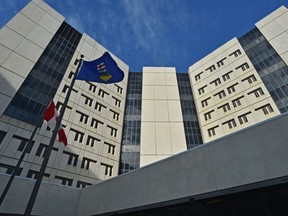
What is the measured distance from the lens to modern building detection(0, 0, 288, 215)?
8.27 m

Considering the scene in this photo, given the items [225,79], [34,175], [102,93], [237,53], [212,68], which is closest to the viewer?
[34,175]

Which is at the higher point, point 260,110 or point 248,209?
point 260,110

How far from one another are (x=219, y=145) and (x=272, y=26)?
40319 mm

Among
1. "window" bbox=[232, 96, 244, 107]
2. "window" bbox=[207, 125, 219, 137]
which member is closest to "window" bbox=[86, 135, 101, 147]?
"window" bbox=[207, 125, 219, 137]

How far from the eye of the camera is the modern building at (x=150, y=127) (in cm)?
827

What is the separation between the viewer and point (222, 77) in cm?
3838

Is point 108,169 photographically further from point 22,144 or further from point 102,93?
point 102,93

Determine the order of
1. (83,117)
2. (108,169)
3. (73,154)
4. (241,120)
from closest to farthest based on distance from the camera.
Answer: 1. (73,154)
2. (108,169)
3. (83,117)
4. (241,120)

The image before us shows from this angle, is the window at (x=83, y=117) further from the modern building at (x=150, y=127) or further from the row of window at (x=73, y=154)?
the row of window at (x=73, y=154)

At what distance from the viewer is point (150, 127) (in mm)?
35312

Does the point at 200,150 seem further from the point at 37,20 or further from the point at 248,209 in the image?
the point at 37,20

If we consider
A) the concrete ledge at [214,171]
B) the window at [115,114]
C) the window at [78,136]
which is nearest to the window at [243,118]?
the window at [115,114]

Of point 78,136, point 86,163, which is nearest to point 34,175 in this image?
point 86,163

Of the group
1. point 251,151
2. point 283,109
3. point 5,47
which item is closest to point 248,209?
point 251,151
